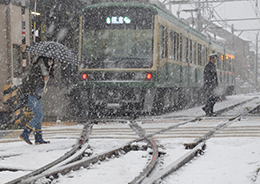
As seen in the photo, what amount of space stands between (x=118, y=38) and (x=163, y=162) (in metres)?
7.56

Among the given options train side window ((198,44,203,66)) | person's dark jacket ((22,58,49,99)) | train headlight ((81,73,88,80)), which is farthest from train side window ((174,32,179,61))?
person's dark jacket ((22,58,49,99))

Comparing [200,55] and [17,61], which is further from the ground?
[200,55]

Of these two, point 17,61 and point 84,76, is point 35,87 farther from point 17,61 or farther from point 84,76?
point 17,61

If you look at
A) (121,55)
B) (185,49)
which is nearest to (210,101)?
(121,55)

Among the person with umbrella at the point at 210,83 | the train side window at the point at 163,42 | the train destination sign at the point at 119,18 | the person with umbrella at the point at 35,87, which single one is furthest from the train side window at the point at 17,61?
the person with umbrella at the point at 35,87

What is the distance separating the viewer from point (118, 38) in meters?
12.8

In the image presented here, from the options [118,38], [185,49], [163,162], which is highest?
[118,38]

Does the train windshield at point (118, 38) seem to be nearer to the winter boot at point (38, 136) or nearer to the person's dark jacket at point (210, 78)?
the person's dark jacket at point (210, 78)

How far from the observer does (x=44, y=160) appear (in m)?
5.71

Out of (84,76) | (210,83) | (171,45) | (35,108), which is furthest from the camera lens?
(171,45)

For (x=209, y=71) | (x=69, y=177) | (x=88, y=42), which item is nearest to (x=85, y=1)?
(x=88, y=42)

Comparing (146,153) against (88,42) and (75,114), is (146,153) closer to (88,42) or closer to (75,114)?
(88,42)

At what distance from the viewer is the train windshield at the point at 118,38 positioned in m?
12.7

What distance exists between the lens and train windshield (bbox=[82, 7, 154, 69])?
1270 cm
